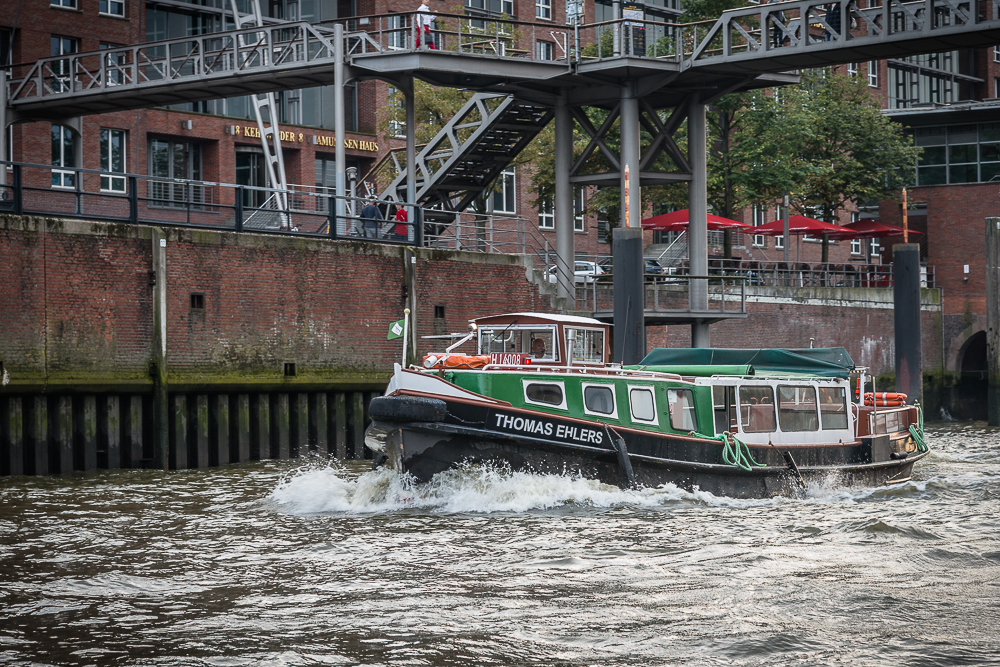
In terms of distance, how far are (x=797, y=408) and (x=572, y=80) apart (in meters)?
12.9

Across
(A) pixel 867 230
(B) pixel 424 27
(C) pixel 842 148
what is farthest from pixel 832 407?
(C) pixel 842 148

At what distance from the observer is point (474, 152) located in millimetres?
33438

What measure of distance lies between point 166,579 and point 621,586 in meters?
4.88

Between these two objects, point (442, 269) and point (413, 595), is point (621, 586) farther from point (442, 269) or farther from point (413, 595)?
point (442, 269)

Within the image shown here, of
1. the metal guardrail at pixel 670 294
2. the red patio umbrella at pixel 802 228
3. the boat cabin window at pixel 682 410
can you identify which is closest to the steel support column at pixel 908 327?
the metal guardrail at pixel 670 294

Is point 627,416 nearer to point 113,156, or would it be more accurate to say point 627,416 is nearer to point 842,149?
point 113,156

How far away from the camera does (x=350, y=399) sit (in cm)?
2664

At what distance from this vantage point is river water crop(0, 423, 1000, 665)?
35.1 ft

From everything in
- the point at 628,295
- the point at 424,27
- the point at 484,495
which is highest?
the point at 424,27

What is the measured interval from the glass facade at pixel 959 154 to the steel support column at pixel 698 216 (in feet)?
84.2

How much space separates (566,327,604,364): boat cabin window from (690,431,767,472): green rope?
256cm

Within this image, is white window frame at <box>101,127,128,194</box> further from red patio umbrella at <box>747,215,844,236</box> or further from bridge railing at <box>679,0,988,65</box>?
red patio umbrella at <box>747,215,844,236</box>

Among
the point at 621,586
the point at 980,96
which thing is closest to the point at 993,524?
the point at 621,586

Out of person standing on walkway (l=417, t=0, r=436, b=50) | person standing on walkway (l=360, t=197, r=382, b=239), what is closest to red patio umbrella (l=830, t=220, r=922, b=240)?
person standing on walkway (l=417, t=0, r=436, b=50)
